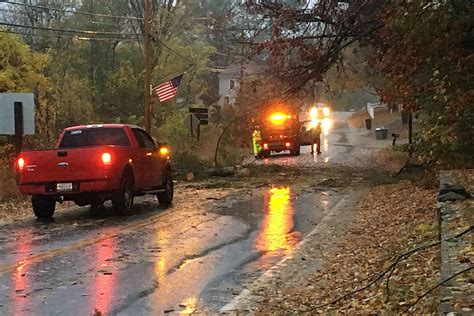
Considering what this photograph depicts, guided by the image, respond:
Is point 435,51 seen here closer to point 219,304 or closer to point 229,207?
point 229,207

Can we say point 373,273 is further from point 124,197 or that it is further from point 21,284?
point 124,197

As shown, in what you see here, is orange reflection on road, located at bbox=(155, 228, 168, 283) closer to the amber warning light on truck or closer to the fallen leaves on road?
the fallen leaves on road

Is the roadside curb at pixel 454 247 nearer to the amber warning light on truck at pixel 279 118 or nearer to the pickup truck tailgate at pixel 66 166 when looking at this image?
the pickup truck tailgate at pixel 66 166

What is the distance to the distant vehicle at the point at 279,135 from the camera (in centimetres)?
4234

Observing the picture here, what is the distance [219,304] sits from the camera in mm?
7379

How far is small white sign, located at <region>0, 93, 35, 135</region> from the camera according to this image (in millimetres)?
19641

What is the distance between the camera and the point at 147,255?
33.3 feet

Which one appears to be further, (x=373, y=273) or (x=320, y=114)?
(x=320, y=114)

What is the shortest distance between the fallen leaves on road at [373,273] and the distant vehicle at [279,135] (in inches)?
1124

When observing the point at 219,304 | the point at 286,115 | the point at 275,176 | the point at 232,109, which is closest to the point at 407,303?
the point at 219,304

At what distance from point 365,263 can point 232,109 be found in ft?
139

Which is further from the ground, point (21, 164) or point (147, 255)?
point (21, 164)

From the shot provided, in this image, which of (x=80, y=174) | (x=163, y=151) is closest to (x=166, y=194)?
(x=163, y=151)

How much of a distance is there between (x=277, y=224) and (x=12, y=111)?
9670 millimetres
